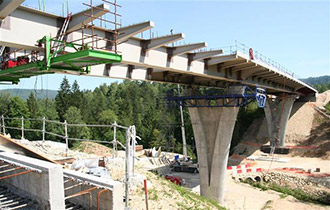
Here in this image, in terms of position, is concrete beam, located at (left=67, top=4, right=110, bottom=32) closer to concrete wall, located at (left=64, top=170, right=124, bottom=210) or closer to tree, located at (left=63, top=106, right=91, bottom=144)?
concrete wall, located at (left=64, top=170, right=124, bottom=210)

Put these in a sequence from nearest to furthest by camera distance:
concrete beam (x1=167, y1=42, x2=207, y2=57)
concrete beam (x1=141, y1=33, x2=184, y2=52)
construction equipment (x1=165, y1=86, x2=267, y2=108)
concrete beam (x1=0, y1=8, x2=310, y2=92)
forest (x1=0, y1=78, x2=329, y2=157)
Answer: concrete beam (x1=0, y1=8, x2=310, y2=92)
concrete beam (x1=141, y1=33, x2=184, y2=52)
concrete beam (x1=167, y1=42, x2=207, y2=57)
construction equipment (x1=165, y1=86, x2=267, y2=108)
forest (x1=0, y1=78, x2=329, y2=157)

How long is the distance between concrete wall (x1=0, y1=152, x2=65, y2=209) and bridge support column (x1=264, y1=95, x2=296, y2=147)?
41992mm

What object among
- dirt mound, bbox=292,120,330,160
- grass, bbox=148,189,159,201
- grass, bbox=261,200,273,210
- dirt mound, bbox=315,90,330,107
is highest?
dirt mound, bbox=315,90,330,107

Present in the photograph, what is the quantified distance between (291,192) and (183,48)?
1965cm

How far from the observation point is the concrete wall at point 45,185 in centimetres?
635

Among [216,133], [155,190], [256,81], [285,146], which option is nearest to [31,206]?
[155,190]

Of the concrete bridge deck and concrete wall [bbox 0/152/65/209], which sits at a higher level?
the concrete bridge deck

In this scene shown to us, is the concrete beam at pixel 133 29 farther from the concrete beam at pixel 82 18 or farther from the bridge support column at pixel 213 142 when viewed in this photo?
the bridge support column at pixel 213 142

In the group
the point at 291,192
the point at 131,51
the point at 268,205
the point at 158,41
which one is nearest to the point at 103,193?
the point at 131,51

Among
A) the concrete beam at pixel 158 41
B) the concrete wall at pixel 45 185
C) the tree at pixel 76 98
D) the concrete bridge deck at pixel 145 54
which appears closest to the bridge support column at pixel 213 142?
the concrete bridge deck at pixel 145 54

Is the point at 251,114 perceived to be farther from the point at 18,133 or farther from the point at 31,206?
the point at 31,206

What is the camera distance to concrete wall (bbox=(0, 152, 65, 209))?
6.35 m

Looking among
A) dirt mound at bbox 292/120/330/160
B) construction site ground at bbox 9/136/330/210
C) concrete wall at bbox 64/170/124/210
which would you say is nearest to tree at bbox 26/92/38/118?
construction site ground at bbox 9/136/330/210

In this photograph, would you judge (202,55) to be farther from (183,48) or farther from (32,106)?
(32,106)
